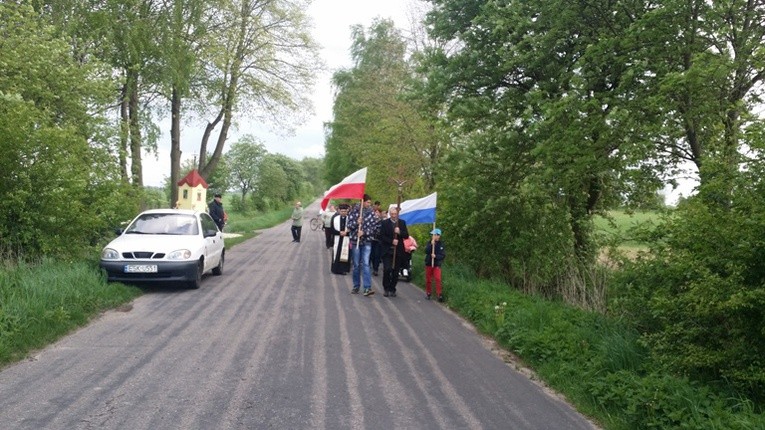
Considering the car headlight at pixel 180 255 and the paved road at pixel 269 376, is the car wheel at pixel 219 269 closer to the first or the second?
the car headlight at pixel 180 255

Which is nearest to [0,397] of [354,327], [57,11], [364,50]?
[354,327]

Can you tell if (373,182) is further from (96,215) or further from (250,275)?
(96,215)

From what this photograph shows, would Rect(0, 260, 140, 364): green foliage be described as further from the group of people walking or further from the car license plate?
the group of people walking

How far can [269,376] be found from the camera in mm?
5820

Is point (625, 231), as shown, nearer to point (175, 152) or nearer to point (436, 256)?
point (436, 256)

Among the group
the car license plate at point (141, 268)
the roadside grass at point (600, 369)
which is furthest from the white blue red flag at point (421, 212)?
the car license plate at point (141, 268)

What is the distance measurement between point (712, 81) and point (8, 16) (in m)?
15.8

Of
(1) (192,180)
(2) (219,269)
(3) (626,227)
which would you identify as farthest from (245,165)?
(3) (626,227)

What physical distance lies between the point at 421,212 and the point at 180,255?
548 cm

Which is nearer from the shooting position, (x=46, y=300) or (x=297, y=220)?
(x=46, y=300)

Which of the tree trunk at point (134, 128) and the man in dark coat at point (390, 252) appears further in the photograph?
the tree trunk at point (134, 128)

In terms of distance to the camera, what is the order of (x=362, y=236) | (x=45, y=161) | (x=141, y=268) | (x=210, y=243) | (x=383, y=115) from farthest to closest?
1. (x=383, y=115)
2. (x=210, y=243)
3. (x=362, y=236)
4. (x=45, y=161)
5. (x=141, y=268)

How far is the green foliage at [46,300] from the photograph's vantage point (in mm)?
6566

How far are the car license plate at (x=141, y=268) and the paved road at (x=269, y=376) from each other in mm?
779
